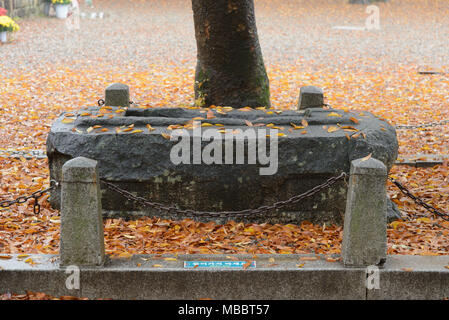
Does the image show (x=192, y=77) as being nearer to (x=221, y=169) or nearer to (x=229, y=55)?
(x=229, y=55)

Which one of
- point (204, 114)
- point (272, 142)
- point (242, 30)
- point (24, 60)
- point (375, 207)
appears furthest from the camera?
point (24, 60)

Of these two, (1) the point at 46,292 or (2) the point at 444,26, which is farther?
(2) the point at 444,26

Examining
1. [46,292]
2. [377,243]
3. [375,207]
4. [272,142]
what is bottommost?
[46,292]

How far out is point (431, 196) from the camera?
6535 millimetres

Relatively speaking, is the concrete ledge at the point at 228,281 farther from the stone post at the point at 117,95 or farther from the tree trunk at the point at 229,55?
the tree trunk at the point at 229,55

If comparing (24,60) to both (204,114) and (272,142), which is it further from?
(272,142)

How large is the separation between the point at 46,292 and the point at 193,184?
168cm

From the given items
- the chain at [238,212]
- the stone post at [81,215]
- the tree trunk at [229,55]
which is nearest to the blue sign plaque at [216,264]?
the chain at [238,212]

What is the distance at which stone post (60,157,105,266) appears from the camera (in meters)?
4.27

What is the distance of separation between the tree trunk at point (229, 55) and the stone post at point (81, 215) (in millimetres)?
3994

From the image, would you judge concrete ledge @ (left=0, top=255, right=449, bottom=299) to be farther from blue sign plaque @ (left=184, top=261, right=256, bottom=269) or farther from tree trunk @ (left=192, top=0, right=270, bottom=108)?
tree trunk @ (left=192, top=0, right=270, bottom=108)

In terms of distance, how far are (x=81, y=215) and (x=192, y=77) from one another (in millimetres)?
9421

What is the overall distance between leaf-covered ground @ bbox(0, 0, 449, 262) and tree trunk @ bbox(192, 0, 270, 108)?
239 centimetres

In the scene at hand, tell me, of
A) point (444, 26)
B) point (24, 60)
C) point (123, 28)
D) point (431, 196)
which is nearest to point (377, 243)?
point (431, 196)
